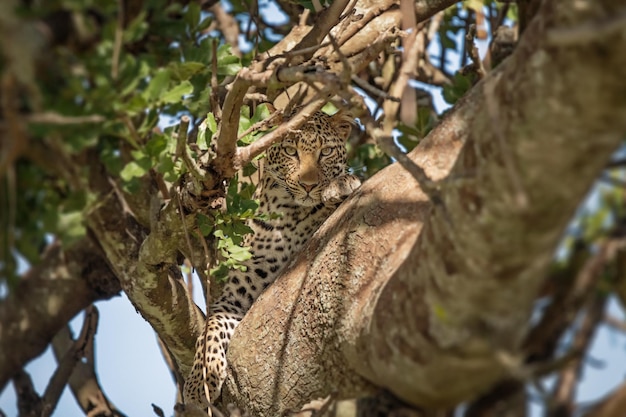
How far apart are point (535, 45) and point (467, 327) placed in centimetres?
76

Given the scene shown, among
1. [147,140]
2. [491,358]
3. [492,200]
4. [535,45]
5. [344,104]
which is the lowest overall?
[491,358]

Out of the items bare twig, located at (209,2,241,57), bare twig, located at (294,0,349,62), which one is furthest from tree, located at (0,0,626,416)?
bare twig, located at (209,2,241,57)

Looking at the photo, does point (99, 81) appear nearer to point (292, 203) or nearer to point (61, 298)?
point (61, 298)

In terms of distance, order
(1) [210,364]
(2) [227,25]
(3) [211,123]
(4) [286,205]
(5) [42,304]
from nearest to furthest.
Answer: (5) [42,304] < (3) [211,123] < (1) [210,364] < (4) [286,205] < (2) [227,25]

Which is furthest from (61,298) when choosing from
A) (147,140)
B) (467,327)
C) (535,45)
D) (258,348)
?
(535,45)

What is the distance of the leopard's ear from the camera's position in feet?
21.4

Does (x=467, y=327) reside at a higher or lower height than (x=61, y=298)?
lower

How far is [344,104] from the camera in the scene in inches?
133

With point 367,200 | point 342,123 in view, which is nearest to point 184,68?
point 367,200

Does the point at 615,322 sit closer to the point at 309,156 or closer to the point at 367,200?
the point at 367,200

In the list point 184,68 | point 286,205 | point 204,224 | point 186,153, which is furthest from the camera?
point 286,205

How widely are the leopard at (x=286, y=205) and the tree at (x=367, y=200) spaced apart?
124cm

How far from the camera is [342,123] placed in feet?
21.7

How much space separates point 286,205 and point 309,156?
334mm
